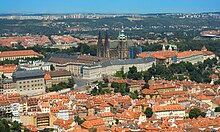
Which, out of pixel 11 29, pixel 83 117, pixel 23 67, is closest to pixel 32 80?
pixel 23 67

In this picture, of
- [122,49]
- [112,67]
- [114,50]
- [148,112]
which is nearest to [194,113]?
[148,112]

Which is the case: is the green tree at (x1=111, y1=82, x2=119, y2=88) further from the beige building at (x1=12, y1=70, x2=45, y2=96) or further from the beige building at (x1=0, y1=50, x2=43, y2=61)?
the beige building at (x1=0, y1=50, x2=43, y2=61)

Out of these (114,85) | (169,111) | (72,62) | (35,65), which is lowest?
(169,111)

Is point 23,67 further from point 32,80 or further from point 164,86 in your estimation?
point 164,86

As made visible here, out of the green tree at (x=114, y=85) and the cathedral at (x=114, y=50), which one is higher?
the cathedral at (x=114, y=50)

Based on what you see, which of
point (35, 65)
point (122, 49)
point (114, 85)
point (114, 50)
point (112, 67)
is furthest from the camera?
point (114, 50)

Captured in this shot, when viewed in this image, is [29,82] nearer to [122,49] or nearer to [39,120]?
[39,120]

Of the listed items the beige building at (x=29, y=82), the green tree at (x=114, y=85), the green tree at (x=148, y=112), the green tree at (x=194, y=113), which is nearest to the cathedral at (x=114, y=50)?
the beige building at (x=29, y=82)

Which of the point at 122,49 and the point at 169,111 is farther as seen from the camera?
the point at 122,49

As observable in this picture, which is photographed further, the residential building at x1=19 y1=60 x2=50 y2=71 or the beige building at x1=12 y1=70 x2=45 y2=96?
the residential building at x1=19 y1=60 x2=50 y2=71

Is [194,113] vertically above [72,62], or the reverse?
[72,62]

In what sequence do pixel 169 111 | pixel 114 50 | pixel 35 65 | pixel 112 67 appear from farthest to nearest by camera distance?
pixel 114 50 < pixel 112 67 < pixel 35 65 < pixel 169 111

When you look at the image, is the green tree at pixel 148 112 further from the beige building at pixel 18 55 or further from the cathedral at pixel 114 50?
the beige building at pixel 18 55

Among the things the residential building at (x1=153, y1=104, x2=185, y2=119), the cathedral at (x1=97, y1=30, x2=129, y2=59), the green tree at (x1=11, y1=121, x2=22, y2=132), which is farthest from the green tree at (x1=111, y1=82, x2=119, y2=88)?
the cathedral at (x1=97, y1=30, x2=129, y2=59)
